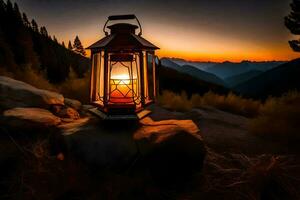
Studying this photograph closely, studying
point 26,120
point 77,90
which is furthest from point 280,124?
point 77,90

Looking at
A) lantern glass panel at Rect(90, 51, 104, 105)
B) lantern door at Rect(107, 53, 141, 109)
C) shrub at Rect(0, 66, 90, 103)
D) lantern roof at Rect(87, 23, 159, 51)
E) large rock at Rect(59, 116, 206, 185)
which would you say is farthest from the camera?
shrub at Rect(0, 66, 90, 103)

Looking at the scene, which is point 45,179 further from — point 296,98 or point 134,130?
point 296,98

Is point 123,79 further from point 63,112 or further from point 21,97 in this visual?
point 21,97

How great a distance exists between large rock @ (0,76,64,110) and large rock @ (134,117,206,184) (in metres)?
2.38

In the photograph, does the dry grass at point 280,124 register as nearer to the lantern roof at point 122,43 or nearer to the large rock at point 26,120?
the lantern roof at point 122,43

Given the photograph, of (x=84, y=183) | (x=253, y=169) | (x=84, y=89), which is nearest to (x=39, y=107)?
(x=84, y=183)

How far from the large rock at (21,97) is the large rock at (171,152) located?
2.38 m

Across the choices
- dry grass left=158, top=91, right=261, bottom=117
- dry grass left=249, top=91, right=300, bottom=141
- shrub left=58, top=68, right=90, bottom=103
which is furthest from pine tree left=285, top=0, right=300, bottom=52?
shrub left=58, top=68, right=90, bottom=103

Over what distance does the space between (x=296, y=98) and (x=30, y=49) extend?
1208 cm

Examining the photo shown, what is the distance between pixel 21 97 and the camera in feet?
15.2

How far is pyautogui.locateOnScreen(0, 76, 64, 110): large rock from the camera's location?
448cm

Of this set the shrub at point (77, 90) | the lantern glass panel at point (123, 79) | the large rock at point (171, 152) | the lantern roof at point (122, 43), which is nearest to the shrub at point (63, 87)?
the shrub at point (77, 90)

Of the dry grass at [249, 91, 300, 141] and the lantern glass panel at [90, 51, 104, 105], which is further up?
the lantern glass panel at [90, 51, 104, 105]

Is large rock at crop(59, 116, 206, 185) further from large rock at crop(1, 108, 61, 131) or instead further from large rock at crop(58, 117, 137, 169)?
large rock at crop(1, 108, 61, 131)
